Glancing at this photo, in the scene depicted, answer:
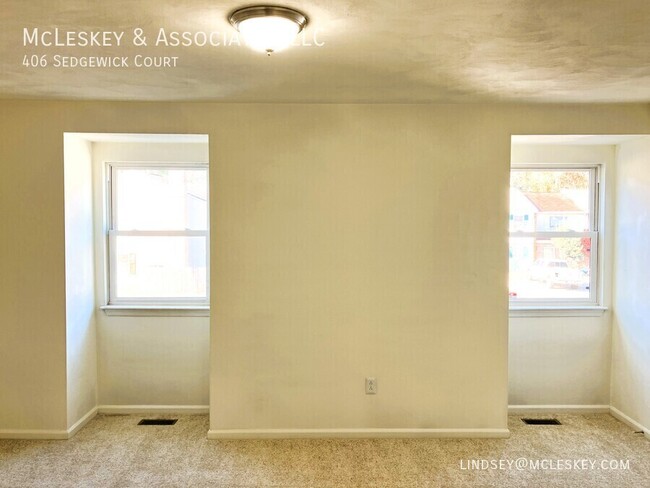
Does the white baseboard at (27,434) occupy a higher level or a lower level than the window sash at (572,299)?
lower

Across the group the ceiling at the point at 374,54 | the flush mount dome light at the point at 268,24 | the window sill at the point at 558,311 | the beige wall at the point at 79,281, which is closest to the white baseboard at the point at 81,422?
the beige wall at the point at 79,281

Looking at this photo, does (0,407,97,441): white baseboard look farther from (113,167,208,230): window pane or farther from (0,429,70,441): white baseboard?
(113,167,208,230): window pane

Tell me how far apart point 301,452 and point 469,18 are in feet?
8.69

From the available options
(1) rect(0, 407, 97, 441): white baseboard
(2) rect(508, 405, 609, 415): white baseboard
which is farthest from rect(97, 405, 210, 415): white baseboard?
(2) rect(508, 405, 609, 415): white baseboard

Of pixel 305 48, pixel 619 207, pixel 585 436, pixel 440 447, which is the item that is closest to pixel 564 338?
pixel 585 436

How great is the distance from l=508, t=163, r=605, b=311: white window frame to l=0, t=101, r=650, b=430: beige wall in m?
0.58

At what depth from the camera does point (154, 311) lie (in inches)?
137

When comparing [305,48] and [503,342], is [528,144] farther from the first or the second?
[305,48]

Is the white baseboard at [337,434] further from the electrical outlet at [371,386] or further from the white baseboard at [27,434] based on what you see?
the white baseboard at [27,434]

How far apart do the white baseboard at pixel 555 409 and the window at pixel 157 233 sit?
272cm

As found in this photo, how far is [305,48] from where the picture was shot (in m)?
2.00

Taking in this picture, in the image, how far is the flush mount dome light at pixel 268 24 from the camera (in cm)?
164

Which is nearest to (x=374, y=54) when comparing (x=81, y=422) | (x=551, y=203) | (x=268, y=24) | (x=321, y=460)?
(x=268, y=24)

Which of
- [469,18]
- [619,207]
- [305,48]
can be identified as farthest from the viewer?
[619,207]
